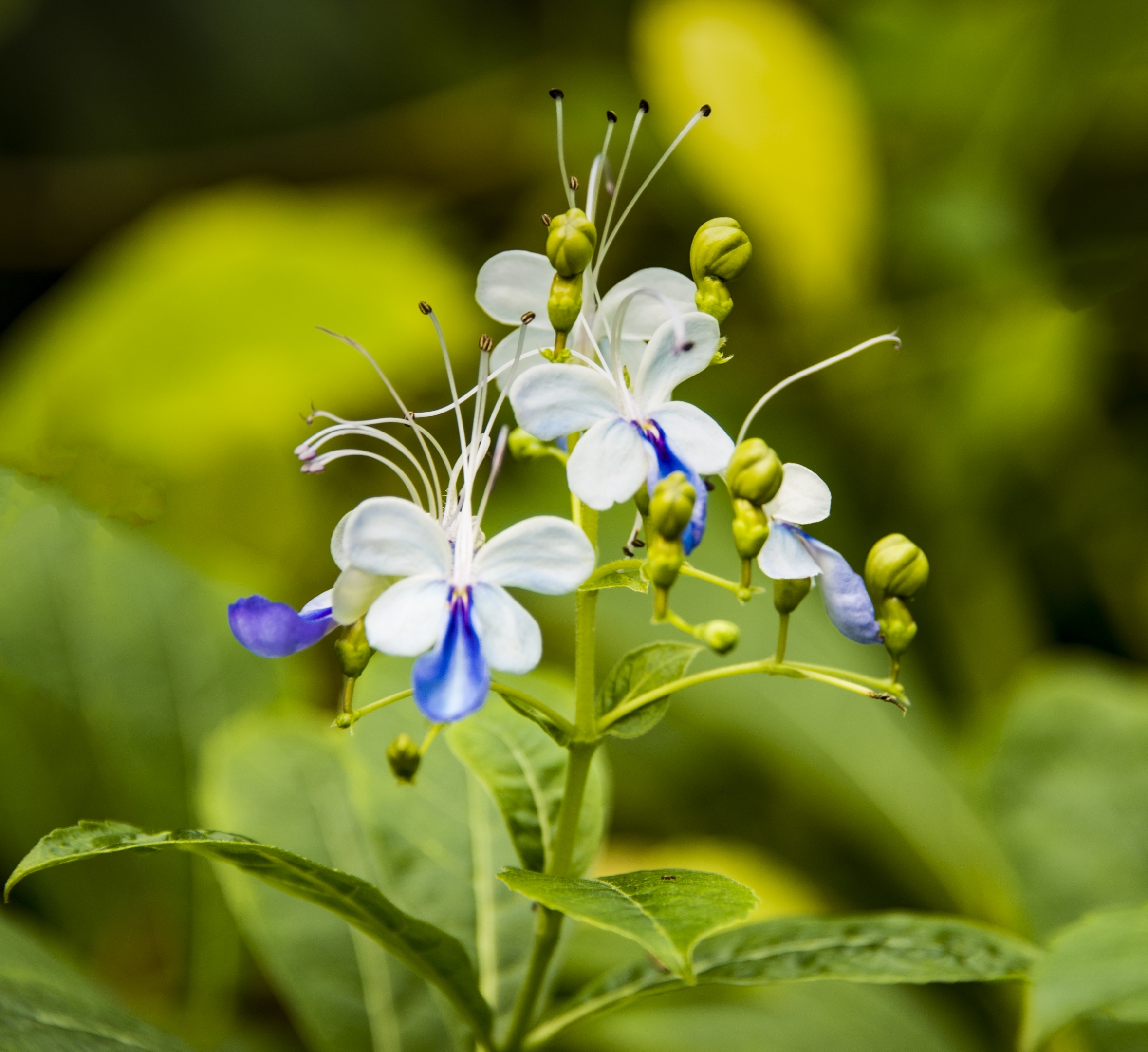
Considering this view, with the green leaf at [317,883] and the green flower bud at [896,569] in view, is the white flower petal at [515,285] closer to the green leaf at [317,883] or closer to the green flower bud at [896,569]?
the green flower bud at [896,569]

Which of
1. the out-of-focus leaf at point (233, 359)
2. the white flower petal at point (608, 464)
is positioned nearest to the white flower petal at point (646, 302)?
the white flower petal at point (608, 464)

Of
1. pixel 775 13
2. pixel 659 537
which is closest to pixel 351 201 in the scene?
pixel 775 13

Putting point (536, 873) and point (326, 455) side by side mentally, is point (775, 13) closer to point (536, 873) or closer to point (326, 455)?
point (326, 455)

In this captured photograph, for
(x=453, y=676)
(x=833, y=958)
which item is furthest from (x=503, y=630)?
(x=833, y=958)

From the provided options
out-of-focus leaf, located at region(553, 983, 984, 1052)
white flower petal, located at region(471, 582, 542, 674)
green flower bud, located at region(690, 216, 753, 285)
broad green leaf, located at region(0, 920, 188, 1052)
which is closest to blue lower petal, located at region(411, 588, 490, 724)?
white flower petal, located at region(471, 582, 542, 674)

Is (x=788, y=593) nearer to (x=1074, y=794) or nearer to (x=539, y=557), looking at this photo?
(x=539, y=557)

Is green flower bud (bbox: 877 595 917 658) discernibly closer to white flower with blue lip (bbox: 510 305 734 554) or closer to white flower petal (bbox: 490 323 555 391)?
white flower with blue lip (bbox: 510 305 734 554)
